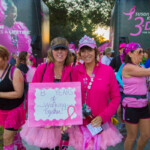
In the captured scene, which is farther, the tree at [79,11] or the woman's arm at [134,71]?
the tree at [79,11]

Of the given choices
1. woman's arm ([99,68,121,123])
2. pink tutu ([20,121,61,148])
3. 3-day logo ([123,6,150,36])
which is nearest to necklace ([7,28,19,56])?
3-day logo ([123,6,150,36])

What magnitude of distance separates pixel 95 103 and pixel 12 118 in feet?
3.95

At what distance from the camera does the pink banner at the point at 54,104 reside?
1902 mm

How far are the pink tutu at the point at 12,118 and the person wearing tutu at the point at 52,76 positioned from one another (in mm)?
470

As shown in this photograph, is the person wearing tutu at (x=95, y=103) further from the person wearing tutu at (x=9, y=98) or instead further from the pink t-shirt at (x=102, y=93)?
the person wearing tutu at (x=9, y=98)

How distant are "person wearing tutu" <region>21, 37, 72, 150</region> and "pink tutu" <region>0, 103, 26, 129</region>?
0.47m

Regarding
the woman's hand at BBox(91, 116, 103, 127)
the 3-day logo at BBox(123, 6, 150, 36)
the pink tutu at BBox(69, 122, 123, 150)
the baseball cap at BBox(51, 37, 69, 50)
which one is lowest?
the pink tutu at BBox(69, 122, 123, 150)

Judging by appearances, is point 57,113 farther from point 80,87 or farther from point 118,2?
point 118,2

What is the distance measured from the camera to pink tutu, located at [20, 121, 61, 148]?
199 cm

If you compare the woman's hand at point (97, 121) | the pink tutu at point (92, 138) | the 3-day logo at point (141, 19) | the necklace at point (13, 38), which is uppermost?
the 3-day logo at point (141, 19)

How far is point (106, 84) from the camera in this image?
208 cm

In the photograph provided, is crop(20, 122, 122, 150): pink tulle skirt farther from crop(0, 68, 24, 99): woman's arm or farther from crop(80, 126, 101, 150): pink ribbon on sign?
crop(0, 68, 24, 99): woman's arm

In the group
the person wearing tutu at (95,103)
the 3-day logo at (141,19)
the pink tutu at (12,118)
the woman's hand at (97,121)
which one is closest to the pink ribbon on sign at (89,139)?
the person wearing tutu at (95,103)

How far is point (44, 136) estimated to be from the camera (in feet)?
6.54
